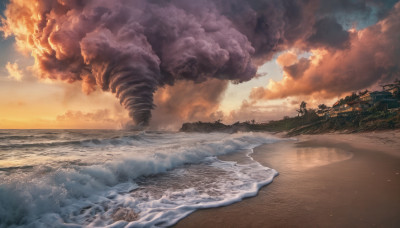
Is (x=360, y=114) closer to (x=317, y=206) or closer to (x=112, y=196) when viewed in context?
(x=317, y=206)

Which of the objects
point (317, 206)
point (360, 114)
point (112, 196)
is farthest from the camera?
point (360, 114)

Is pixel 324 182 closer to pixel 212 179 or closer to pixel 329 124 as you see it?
pixel 212 179

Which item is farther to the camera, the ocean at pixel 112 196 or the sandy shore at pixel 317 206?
the ocean at pixel 112 196

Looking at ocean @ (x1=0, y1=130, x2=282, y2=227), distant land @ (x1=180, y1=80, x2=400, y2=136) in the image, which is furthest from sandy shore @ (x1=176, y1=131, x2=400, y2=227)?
distant land @ (x1=180, y1=80, x2=400, y2=136)

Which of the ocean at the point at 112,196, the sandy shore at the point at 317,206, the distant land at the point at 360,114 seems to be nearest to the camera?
the sandy shore at the point at 317,206

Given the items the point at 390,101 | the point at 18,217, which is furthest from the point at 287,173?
the point at 390,101

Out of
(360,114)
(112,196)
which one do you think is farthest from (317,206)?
(360,114)

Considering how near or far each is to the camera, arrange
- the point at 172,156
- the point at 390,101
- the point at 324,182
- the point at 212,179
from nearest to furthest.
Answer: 1. the point at 324,182
2. the point at 212,179
3. the point at 172,156
4. the point at 390,101

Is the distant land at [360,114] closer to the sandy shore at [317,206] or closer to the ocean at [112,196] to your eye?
the sandy shore at [317,206]

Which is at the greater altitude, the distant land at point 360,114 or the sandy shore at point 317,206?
the distant land at point 360,114

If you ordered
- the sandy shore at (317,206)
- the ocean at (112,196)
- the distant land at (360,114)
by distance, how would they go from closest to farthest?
the sandy shore at (317,206) → the ocean at (112,196) → the distant land at (360,114)

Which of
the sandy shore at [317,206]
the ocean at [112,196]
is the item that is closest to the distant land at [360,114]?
the sandy shore at [317,206]
